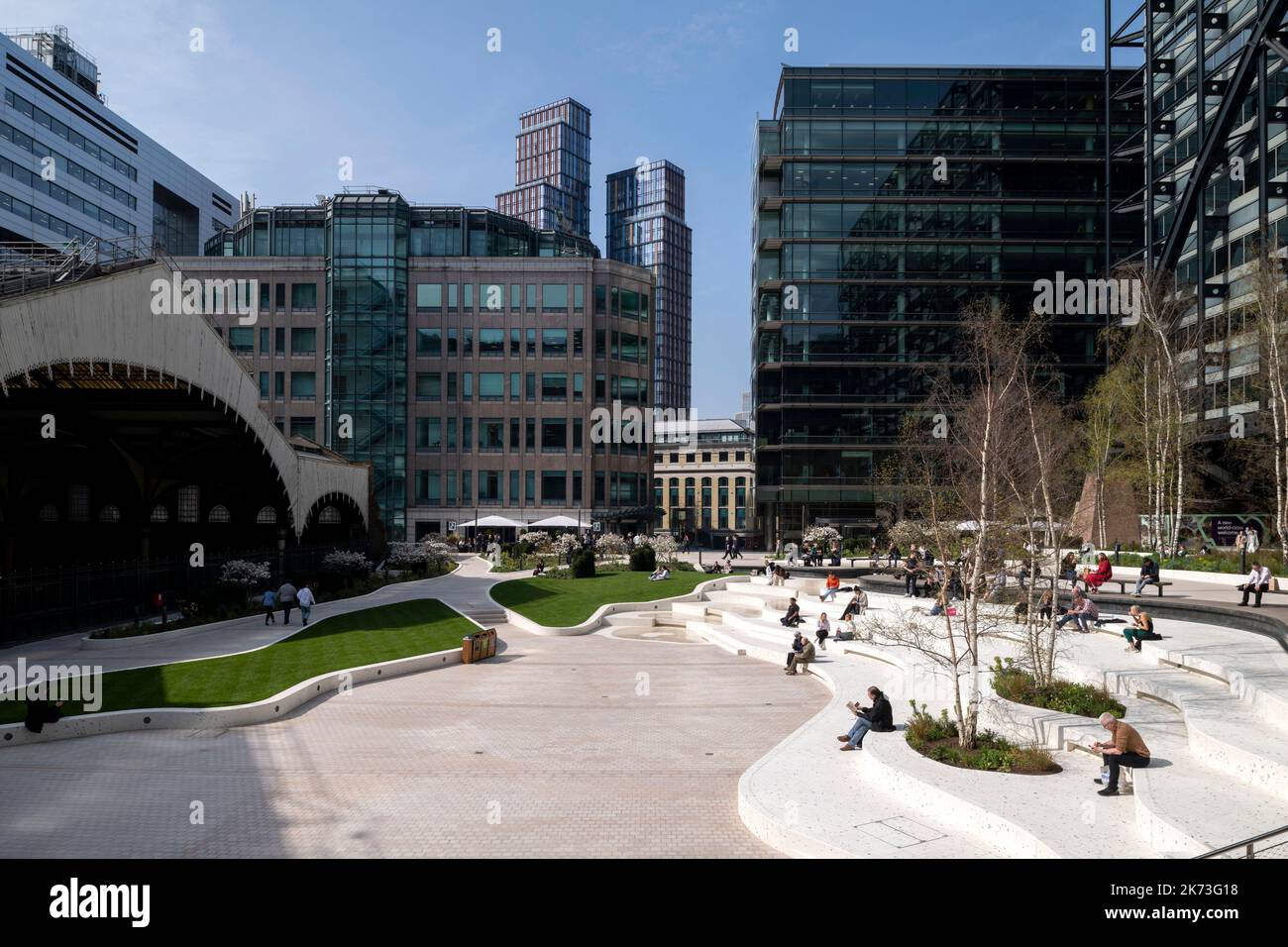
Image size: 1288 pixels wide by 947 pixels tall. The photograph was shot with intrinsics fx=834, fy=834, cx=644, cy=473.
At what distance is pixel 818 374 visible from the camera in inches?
2761

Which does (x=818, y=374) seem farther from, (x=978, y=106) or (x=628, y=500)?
(x=978, y=106)

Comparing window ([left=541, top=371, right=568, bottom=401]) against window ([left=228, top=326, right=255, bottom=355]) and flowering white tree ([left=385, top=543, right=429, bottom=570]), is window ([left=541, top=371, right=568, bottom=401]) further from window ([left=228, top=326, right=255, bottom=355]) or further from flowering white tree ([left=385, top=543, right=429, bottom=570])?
window ([left=228, top=326, right=255, bottom=355])

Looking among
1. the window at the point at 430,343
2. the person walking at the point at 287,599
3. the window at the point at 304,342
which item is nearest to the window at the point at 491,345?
the window at the point at 430,343

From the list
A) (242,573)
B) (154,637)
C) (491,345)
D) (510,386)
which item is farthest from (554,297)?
(154,637)

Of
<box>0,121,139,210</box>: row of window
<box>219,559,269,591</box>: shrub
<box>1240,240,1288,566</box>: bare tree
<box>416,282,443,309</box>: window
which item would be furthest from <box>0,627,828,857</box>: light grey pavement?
<box>0,121,139,210</box>: row of window

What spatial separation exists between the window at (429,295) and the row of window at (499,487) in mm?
14958

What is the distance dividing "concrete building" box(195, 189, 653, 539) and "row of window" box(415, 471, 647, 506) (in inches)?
4.3

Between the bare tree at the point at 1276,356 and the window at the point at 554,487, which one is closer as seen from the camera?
the bare tree at the point at 1276,356

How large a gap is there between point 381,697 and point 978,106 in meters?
70.3

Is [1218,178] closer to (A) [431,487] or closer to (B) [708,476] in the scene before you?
(A) [431,487]

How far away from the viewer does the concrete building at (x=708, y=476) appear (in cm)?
13375

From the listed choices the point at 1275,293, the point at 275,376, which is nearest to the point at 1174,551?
the point at 1275,293

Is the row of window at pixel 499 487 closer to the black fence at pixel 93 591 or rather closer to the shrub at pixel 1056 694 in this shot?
the black fence at pixel 93 591

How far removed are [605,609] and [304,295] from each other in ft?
179
